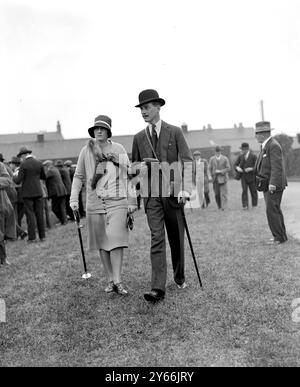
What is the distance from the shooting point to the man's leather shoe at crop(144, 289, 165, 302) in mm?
5074

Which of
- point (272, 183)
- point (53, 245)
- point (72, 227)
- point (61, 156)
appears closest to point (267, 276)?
point (272, 183)

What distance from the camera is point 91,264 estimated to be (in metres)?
7.61

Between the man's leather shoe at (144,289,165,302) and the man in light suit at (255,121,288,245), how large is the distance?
12.2 feet

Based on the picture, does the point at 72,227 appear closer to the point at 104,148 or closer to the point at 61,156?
the point at 104,148

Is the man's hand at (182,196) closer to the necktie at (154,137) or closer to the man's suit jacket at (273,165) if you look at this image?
the necktie at (154,137)

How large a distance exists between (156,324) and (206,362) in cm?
101

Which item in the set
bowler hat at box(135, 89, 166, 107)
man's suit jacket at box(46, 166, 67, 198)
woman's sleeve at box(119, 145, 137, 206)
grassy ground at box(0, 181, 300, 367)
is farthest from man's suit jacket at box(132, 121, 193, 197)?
man's suit jacket at box(46, 166, 67, 198)

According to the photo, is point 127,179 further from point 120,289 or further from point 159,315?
point 159,315

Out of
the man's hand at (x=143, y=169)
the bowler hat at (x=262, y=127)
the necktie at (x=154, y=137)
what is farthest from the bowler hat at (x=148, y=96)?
the bowler hat at (x=262, y=127)

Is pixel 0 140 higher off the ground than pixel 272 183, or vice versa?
pixel 0 140

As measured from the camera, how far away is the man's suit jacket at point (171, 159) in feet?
18.0

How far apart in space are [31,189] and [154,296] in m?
6.61

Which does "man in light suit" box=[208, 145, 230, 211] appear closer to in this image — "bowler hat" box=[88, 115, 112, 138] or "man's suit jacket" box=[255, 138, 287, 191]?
"man's suit jacket" box=[255, 138, 287, 191]

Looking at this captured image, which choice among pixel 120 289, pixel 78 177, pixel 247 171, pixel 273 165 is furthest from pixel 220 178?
A: pixel 120 289
